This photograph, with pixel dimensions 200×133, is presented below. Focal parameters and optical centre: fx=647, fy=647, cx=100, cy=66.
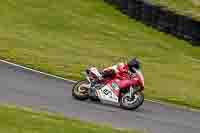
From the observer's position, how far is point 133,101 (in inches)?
684

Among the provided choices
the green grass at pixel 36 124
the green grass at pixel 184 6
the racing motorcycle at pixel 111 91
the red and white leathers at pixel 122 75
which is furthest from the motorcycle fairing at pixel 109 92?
the green grass at pixel 184 6

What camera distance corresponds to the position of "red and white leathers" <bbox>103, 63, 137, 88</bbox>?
17428mm

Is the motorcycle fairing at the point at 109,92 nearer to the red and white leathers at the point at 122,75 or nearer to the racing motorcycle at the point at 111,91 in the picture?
the racing motorcycle at the point at 111,91

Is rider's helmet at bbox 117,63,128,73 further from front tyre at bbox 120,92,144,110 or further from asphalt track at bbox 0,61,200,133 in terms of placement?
asphalt track at bbox 0,61,200,133

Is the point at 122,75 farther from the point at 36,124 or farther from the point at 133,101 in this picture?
the point at 36,124

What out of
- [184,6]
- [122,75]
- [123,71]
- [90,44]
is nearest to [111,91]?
[122,75]

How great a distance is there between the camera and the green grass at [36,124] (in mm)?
11750

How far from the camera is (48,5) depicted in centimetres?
3334

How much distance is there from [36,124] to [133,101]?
5.45 m

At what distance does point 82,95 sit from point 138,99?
1577 mm

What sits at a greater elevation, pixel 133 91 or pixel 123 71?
pixel 123 71

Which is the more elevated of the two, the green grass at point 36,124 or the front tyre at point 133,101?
the green grass at point 36,124

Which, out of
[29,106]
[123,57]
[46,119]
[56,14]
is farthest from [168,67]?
[46,119]

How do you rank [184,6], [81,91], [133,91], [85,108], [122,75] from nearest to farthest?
[85,108]
[133,91]
[122,75]
[81,91]
[184,6]
